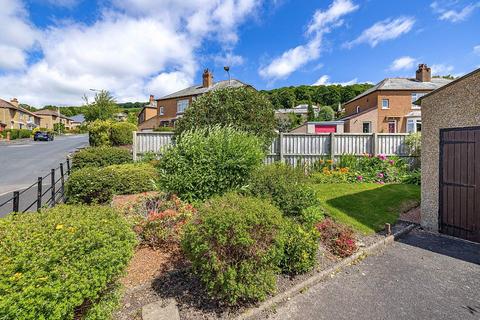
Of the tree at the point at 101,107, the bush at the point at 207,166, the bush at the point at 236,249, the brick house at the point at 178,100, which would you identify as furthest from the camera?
the brick house at the point at 178,100

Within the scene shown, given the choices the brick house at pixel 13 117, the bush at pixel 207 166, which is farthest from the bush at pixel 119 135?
the brick house at pixel 13 117

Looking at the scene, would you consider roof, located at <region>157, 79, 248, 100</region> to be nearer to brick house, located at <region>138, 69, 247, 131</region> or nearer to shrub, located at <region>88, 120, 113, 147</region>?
brick house, located at <region>138, 69, 247, 131</region>

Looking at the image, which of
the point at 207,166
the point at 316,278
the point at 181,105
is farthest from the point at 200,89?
the point at 316,278

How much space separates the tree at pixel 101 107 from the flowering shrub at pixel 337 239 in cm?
3028

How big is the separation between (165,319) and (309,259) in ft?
7.46

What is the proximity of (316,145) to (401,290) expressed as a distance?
359 inches

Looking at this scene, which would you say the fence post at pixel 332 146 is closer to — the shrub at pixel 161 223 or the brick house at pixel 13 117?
the shrub at pixel 161 223

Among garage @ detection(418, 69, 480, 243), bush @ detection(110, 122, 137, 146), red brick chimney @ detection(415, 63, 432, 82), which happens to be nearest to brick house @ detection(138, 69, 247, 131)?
bush @ detection(110, 122, 137, 146)

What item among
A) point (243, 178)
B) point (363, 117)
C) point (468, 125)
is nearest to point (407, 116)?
point (363, 117)

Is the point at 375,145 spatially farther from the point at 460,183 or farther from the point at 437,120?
the point at 460,183

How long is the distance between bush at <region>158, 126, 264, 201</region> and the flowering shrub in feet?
7.15

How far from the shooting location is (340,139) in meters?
12.3

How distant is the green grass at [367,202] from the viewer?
252 inches

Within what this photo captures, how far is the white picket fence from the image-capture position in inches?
478
